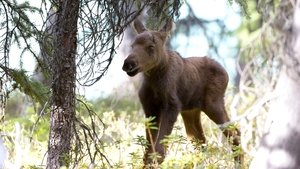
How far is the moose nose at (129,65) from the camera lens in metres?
8.83

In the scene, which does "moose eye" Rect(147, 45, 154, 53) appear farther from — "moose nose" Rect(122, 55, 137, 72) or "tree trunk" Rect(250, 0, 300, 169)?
"tree trunk" Rect(250, 0, 300, 169)

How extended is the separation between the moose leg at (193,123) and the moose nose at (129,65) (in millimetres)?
2286

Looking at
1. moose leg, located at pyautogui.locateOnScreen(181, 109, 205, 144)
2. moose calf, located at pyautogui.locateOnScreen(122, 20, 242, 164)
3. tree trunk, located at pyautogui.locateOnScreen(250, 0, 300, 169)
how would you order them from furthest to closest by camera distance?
moose leg, located at pyautogui.locateOnScreen(181, 109, 205, 144) < moose calf, located at pyautogui.locateOnScreen(122, 20, 242, 164) < tree trunk, located at pyautogui.locateOnScreen(250, 0, 300, 169)

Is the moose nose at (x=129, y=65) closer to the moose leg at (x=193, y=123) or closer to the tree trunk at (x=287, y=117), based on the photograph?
the moose leg at (x=193, y=123)

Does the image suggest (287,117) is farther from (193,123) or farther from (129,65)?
(193,123)

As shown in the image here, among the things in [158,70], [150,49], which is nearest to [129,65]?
[150,49]

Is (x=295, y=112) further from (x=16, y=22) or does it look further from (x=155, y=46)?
(x=155, y=46)

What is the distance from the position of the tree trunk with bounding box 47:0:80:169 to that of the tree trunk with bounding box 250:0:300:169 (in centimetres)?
265

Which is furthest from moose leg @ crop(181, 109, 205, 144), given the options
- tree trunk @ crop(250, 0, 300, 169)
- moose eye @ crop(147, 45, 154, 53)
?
tree trunk @ crop(250, 0, 300, 169)

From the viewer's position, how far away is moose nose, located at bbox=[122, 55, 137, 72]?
29.0 feet

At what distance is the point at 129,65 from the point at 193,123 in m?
2.57

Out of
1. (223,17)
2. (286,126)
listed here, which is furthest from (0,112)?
(223,17)

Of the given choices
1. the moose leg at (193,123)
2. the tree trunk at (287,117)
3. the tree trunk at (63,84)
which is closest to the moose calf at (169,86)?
the moose leg at (193,123)

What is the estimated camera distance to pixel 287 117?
5402mm
